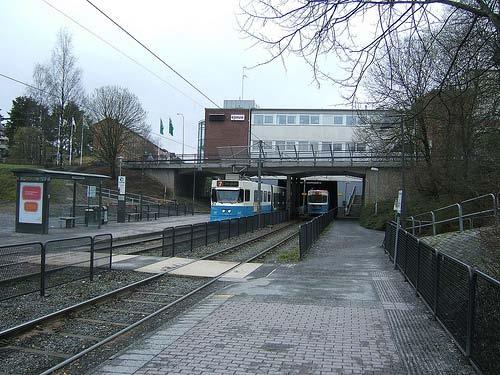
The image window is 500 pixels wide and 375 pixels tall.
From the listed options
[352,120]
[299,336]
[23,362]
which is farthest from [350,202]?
[23,362]

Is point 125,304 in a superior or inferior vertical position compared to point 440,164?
inferior

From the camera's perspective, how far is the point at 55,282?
10219 millimetres

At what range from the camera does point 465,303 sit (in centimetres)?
613

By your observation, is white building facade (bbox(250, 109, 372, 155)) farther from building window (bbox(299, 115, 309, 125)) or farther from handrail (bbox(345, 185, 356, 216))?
handrail (bbox(345, 185, 356, 216))

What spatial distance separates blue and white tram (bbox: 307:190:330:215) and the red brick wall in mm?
24080

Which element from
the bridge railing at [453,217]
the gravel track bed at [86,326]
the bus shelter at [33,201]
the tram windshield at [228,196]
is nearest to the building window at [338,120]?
the tram windshield at [228,196]

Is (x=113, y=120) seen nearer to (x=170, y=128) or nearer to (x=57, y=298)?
(x=170, y=128)

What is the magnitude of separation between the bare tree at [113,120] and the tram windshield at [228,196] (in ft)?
97.0

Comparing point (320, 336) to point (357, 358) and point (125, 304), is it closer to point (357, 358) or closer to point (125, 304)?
point (357, 358)

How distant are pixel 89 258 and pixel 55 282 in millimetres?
1517

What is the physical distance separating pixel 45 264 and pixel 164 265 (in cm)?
503

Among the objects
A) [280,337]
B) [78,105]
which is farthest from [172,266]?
[78,105]

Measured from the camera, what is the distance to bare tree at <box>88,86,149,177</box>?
59281 mm

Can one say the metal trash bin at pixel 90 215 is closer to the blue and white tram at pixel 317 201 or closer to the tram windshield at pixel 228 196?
the tram windshield at pixel 228 196
